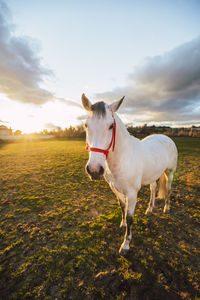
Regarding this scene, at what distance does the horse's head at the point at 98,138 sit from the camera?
5.88 ft

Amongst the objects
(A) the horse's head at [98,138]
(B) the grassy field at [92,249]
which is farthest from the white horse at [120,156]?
(B) the grassy field at [92,249]

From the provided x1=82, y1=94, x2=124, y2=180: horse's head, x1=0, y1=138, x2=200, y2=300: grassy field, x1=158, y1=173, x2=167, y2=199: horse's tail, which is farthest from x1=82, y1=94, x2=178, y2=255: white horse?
x1=0, y1=138, x2=200, y2=300: grassy field

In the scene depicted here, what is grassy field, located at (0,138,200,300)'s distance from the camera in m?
1.83

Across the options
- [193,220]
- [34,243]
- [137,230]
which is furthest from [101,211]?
[193,220]

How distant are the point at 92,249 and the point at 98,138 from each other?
2257mm

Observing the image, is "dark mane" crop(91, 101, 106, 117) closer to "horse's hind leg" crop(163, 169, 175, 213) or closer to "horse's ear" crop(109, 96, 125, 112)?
"horse's ear" crop(109, 96, 125, 112)

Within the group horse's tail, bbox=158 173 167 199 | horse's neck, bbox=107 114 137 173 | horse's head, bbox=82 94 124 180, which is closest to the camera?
horse's head, bbox=82 94 124 180

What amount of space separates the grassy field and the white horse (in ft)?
1.31

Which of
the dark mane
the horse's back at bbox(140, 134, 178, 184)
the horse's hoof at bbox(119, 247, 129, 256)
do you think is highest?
the dark mane

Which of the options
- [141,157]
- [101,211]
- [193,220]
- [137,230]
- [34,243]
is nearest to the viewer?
[34,243]

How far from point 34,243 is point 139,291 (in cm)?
216

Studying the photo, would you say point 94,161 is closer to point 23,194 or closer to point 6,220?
point 6,220

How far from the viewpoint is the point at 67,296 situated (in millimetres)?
1744

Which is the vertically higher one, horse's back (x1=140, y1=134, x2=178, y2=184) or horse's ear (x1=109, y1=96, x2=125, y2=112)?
horse's ear (x1=109, y1=96, x2=125, y2=112)
